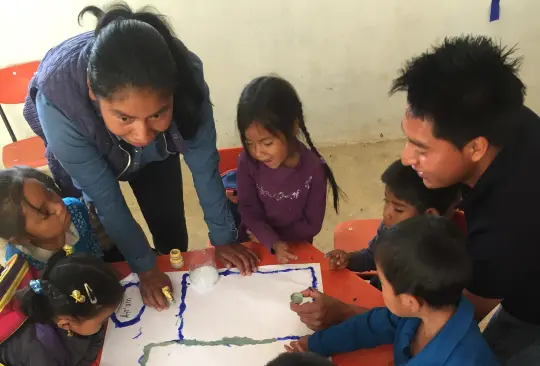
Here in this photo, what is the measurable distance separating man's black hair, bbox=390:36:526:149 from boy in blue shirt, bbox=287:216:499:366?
178mm

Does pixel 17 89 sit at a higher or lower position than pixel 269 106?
lower

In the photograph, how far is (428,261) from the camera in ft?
2.80

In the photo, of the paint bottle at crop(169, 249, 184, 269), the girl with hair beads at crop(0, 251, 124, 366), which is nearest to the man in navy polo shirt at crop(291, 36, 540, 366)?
the paint bottle at crop(169, 249, 184, 269)

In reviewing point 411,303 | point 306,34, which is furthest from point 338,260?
point 306,34

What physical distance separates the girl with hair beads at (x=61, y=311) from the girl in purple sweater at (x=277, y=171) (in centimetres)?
42

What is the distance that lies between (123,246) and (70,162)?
0.25m

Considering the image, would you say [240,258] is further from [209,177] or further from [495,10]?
[495,10]

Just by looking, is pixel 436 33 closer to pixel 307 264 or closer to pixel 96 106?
pixel 307 264

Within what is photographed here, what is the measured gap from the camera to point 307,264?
1.17 metres

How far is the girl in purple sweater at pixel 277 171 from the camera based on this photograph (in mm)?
1176

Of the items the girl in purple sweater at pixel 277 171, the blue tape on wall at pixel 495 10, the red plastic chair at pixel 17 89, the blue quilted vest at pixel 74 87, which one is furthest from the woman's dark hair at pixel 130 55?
the blue tape on wall at pixel 495 10

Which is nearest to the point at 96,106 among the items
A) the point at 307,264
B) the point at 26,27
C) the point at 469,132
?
the point at 307,264

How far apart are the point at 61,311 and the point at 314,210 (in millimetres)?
681

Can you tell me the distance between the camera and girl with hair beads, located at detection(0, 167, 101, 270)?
3.44 feet
